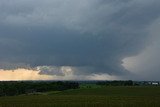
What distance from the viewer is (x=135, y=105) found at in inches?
2766

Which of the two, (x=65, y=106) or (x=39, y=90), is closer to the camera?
(x=65, y=106)

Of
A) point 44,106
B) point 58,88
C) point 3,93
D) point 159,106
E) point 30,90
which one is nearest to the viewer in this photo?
point 159,106

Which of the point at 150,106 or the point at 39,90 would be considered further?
the point at 39,90

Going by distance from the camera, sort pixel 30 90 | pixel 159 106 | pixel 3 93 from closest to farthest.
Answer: pixel 159 106 < pixel 3 93 < pixel 30 90

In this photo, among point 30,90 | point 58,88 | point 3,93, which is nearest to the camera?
point 3,93

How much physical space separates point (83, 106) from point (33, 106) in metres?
9.80

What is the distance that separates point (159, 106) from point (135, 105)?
6.46 m

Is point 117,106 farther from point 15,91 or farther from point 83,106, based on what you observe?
point 15,91

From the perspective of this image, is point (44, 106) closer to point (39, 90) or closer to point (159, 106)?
point (159, 106)

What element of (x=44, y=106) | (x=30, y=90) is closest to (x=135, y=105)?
(x=44, y=106)

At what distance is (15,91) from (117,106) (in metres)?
105

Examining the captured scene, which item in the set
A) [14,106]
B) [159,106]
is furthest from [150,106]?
[14,106]

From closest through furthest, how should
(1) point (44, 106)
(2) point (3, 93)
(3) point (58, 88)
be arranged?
(1) point (44, 106)
(2) point (3, 93)
(3) point (58, 88)

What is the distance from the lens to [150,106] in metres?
66.4
